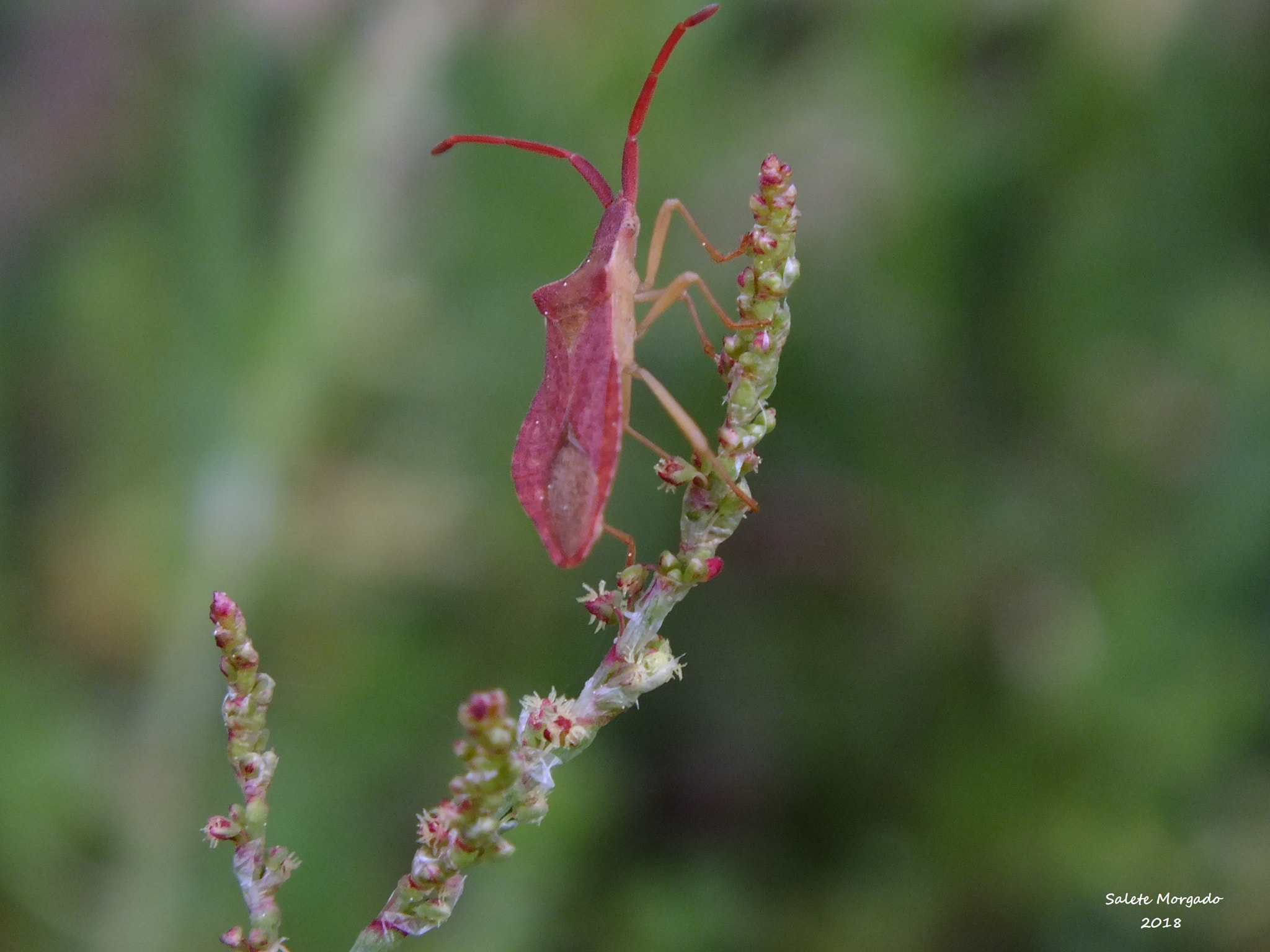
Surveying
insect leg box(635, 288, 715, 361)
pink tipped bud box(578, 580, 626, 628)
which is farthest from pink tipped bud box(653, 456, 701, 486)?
insect leg box(635, 288, 715, 361)

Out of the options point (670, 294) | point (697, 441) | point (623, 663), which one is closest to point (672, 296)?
point (670, 294)

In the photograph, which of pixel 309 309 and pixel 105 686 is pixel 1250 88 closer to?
pixel 309 309

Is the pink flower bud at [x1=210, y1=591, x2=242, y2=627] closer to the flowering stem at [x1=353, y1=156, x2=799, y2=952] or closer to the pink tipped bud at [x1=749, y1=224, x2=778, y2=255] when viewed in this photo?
the flowering stem at [x1=353, y1=156, x2=799, y2=952]

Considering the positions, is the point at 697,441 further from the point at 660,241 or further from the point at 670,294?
the point at 660,241

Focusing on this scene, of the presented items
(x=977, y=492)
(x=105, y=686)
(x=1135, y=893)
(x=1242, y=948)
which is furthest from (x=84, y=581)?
(x=1242, y=948)

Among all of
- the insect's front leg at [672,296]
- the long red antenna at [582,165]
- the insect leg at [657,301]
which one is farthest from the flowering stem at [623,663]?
the long red antenna at [582,165]
